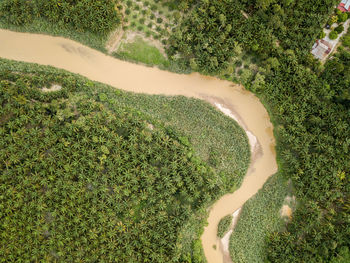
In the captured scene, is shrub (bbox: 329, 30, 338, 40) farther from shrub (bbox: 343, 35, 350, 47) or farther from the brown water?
the brown water

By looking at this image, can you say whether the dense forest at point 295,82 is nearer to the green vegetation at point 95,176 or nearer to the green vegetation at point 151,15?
the green vegetation at point 151,15

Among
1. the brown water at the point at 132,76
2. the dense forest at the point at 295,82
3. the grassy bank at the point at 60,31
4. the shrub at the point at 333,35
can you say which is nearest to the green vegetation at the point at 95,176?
the brown water at the point at 132,76

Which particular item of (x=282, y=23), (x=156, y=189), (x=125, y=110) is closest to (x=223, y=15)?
(x=282, y=23)

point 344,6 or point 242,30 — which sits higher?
point 344,6

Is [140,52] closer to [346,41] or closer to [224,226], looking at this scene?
[224,226]

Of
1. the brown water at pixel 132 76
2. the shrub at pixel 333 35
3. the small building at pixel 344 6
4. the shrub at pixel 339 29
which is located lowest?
the brown water at pixel 132 76

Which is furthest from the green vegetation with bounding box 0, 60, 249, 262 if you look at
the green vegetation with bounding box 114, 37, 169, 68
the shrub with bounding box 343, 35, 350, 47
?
the shrub with bounding box 343, 35, 350, 47

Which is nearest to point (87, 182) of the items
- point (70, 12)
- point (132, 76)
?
point (132, 76)
